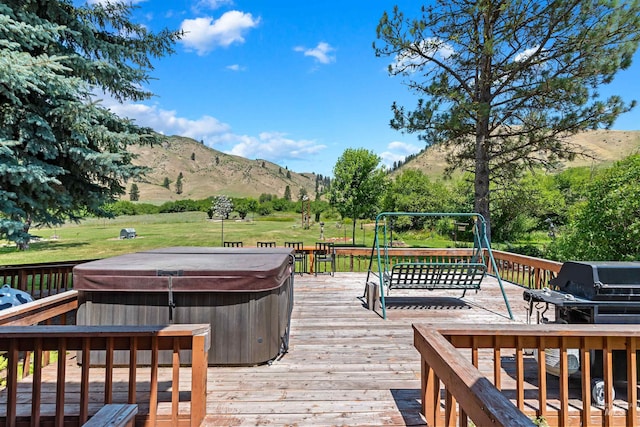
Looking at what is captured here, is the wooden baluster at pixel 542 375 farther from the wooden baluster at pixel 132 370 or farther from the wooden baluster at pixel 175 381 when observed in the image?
the wooden baluster at pixel 132 370

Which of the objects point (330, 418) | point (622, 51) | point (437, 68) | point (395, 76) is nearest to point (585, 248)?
point (622, 51)

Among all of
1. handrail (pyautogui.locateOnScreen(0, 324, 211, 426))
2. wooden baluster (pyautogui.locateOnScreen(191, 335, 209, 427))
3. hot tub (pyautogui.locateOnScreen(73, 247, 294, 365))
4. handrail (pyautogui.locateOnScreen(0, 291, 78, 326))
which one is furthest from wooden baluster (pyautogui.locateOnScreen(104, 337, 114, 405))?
handrail (pyautogui.locateOnScreen(0, 291, 78, 326))

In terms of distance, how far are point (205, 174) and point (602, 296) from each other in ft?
382

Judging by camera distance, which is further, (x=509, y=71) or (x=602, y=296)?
(x=509, y=71)

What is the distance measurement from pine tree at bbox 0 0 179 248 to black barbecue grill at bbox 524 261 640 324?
6157mm

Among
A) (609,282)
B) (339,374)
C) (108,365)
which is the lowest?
(339,374)

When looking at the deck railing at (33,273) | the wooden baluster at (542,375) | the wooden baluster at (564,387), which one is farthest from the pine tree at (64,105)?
the wooden baluster at (564,387)

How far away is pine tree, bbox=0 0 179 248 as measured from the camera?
15.7 feet

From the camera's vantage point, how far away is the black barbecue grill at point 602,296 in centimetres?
287

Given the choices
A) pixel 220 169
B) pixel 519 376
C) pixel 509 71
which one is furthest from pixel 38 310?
pixel 220 169

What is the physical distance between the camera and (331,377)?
120 inches

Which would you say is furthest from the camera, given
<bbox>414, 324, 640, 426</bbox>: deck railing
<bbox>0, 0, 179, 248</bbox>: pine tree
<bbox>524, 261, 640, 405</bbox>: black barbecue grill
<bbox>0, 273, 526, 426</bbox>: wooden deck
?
<bbox>0, 0, 179, 248</bbox>: pine tree

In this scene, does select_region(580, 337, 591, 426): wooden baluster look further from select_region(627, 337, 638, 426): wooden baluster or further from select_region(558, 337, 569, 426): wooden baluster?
select_region(627, 337, 638, 426): wooden baluster

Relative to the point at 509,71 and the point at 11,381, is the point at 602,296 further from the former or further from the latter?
the point at 509,71
